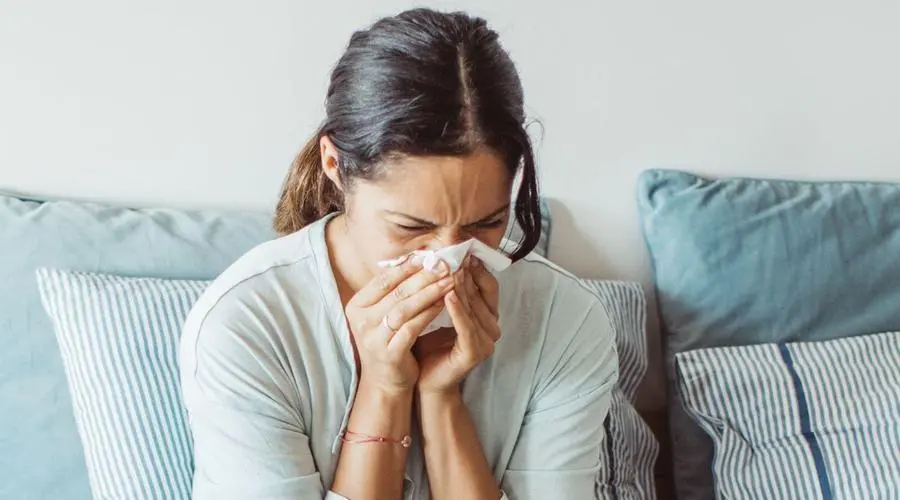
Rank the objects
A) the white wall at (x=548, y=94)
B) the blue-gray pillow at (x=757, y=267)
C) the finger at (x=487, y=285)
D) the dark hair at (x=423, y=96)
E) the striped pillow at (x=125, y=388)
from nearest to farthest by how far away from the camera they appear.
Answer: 1. the dark hair at (x=423, y=96)
2. the finger at (x=487, y=285)
3. the striped pillow at (x=125, y=388)
4. the white wall at (x=548, y=94)
5. the blue-gray pillow at (x=757, y=267)

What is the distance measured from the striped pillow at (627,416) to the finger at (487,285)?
376 millimetres

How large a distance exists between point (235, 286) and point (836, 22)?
1.11 m

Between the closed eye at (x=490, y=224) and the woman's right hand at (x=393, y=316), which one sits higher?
the closed eye at (x=490, y=224)

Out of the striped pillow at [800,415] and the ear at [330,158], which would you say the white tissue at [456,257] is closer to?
the ear at [330,158]

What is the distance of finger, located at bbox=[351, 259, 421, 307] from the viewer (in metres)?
0.97

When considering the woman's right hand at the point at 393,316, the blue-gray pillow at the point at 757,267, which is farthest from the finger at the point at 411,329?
the blue-gray pillow at the point at 757,267

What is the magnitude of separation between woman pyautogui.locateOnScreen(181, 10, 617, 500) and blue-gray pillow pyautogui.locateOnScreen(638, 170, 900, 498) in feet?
1.39

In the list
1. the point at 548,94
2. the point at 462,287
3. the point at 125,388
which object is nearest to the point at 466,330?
the point at 462,287

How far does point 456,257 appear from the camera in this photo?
0.95 meters

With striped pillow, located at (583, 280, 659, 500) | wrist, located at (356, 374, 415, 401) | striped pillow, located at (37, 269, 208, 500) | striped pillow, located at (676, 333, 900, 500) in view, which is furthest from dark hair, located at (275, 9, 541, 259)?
striped pillow, located at (676, 333, 900, 500)

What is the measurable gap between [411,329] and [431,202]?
→ 0.15 meters

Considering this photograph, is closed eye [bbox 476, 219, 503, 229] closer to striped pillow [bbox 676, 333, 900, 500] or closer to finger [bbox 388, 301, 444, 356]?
finger [bbox 388, 301, 444, 356]

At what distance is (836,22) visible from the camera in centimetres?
156

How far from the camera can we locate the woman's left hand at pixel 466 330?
100cm
